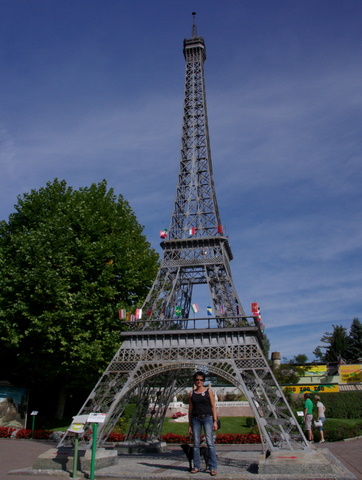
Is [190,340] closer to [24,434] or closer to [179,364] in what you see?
[179,364]

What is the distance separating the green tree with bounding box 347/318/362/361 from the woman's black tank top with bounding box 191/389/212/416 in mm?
65206

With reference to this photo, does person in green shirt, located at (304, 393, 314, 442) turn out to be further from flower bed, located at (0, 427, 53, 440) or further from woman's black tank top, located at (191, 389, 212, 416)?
flower bed, located at (0, 427, 53, 440)

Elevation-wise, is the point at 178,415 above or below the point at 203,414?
below

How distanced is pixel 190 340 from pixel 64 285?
9.17m

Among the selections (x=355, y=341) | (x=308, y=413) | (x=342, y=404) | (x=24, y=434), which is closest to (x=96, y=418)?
(x=308, y=413)

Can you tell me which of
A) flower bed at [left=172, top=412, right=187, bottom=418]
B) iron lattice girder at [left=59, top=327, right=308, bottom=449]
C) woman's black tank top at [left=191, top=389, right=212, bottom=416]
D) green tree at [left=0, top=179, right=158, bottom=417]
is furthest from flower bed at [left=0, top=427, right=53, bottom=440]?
woman's black tank top at [left=191, top=389, right=212, bottom=416]

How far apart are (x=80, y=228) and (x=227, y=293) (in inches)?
434

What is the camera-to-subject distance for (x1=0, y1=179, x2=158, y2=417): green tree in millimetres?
24797

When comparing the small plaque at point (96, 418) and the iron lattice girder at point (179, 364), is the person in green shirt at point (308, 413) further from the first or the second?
the small plaque at point (96, 418)

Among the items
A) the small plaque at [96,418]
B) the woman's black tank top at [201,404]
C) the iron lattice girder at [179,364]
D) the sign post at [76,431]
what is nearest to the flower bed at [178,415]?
the iron lattice girder at [179,364]

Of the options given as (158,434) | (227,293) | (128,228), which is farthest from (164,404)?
(128,228)

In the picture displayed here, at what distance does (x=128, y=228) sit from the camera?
108ft

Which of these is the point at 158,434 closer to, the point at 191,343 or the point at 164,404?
the point at 164,404

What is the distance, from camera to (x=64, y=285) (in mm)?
25047
